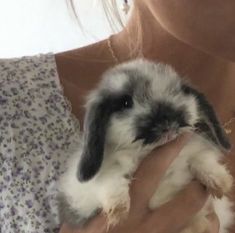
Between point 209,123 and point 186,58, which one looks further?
point 186,58

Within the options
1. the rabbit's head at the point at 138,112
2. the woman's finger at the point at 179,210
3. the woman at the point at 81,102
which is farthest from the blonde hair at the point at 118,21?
the woman's finger at the point at 179,210

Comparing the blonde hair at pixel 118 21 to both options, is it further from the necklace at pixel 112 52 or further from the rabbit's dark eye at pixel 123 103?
the rabbit's dark eye at pixel 123 103

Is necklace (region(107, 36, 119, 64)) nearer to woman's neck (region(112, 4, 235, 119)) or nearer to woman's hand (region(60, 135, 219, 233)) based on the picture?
woman's neck (region(112, 4, 235, 119))

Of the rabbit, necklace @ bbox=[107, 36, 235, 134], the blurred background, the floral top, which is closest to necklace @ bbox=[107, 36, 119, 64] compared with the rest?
necklace @ bbox=[107, 36, 235, 134]

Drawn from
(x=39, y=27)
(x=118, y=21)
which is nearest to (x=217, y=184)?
(x=118, y=21)

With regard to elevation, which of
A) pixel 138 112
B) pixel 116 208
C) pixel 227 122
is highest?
pixel 138 112

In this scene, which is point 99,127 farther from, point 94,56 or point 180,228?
point 94,56

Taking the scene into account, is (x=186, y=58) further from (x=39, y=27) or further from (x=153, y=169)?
(x=39, y=27)
